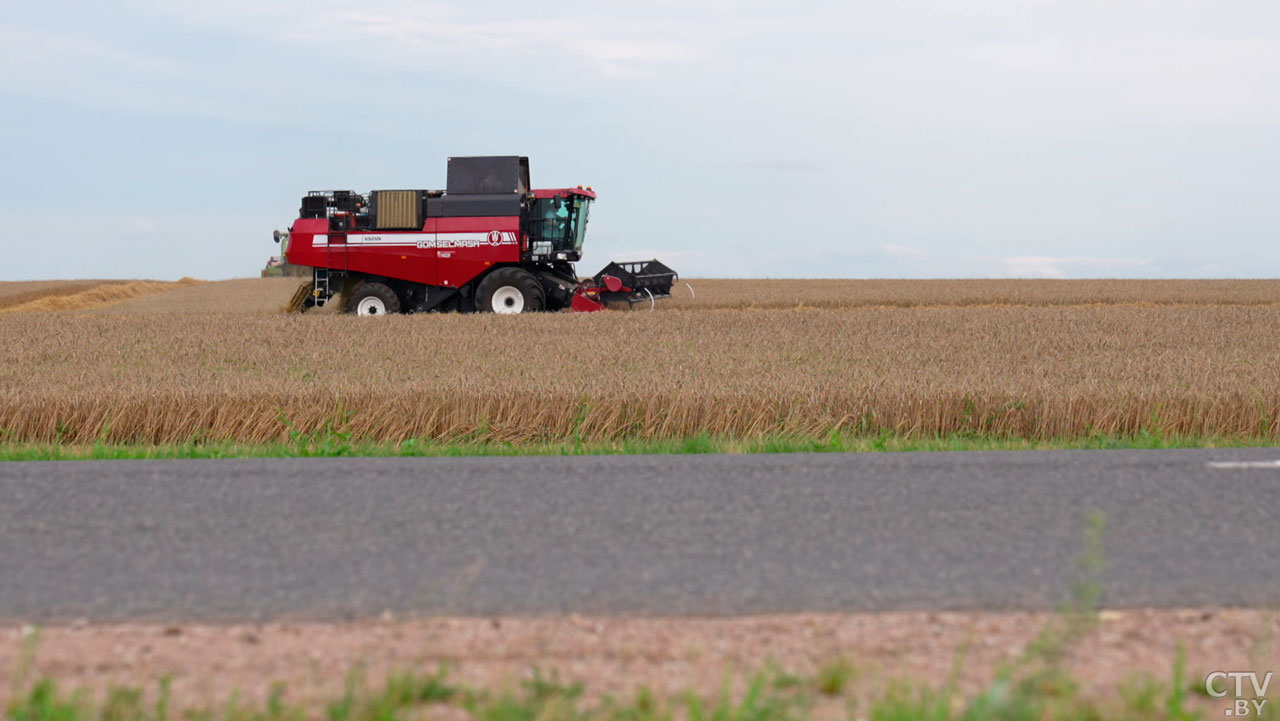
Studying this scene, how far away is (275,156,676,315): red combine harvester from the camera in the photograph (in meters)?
23.9

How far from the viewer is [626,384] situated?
11453mm

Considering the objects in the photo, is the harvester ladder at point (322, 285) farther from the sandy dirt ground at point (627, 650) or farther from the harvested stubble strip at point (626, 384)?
the sandy dirt ground at point (627, 650)

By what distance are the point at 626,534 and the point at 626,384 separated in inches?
215

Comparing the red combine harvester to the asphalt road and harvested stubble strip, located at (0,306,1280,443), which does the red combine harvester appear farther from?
the asphalt road

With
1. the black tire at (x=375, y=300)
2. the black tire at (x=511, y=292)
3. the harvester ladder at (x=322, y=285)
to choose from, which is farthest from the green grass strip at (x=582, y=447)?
the harvester ladder at (x=322, y=285)

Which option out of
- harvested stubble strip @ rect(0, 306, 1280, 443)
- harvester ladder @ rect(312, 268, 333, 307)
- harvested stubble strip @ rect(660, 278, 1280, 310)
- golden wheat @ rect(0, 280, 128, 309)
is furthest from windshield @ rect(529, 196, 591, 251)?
golden wheat @ rect(0, 280, 128, 309)

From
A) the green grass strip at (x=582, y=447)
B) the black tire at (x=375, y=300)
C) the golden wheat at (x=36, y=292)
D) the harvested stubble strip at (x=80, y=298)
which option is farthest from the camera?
the golden wheat at (x=36, y=292)

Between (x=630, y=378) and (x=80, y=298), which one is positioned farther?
(x=80, y=298)

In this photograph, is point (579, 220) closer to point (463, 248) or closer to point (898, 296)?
point (463, 248)

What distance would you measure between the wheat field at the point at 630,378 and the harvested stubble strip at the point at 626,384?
0.07 feet

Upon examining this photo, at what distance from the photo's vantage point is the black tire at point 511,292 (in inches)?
938

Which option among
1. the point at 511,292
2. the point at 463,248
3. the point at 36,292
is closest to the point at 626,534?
the point at 511,292

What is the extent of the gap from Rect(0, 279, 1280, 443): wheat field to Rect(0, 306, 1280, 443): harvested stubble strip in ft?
0.07

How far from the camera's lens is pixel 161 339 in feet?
56.8
